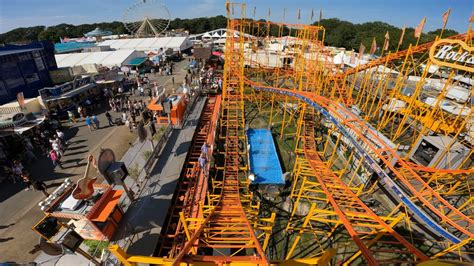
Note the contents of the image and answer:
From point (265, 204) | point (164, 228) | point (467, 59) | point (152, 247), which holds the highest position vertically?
point (467, 59)

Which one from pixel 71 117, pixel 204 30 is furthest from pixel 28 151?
pixel 204 30

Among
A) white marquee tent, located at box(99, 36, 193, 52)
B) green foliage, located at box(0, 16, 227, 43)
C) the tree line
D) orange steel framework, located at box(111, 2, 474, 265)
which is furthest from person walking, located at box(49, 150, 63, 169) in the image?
green foliage, located at box(0, 16, 227, 43)

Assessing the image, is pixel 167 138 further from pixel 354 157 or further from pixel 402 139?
pixel 402 139

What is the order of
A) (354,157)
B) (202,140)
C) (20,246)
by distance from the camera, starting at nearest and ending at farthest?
(20,246)
(354,157)
(202,140)

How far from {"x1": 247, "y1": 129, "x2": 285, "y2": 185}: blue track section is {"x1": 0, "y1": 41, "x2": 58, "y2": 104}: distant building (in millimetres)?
24173

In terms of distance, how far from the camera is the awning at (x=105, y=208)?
8.13 metres

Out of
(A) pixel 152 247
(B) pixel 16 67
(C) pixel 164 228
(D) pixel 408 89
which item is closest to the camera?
(A) pixel 152 247

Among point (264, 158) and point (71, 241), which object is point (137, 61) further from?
point (71, 241)

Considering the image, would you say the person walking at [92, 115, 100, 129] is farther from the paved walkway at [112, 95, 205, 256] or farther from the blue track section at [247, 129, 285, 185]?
the blue track section at [247, 129, 285, 185]

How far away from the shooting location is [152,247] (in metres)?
8.77

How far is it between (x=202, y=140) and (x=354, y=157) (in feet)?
41.4

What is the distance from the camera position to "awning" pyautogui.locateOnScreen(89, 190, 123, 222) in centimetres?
813

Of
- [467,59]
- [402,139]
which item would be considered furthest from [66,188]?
[402,139]

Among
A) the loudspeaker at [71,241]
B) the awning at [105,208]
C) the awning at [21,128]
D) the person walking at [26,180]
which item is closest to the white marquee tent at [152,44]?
the awning at [21,128]
